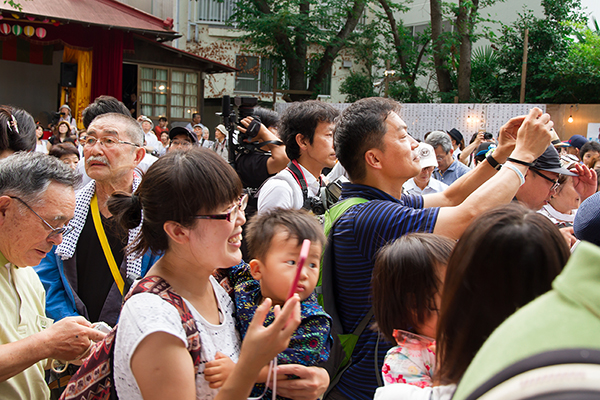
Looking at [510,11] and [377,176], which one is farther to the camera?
[510,11]

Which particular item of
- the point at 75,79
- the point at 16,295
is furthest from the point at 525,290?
the point at 75,79

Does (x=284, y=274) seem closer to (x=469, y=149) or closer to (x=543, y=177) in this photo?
(x=543, y=177)

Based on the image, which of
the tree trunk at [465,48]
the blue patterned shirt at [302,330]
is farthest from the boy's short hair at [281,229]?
the tree trunk at [465,48]

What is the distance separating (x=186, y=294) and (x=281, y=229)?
0.56m

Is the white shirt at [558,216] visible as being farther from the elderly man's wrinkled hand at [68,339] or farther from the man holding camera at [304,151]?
the elderly man's wrinkled hand at [68,339]

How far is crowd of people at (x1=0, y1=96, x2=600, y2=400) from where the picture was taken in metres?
0.87

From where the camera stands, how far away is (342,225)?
197 centimetres

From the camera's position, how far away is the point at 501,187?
6.14 ft

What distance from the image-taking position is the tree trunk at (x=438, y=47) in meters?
16.7

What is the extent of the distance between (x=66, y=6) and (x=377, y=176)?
501 inches

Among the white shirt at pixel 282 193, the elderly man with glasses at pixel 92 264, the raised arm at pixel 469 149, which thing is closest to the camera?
the elderly man with glasses at pixel 92 264

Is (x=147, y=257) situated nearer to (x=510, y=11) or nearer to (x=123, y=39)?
(x=123, y=39)

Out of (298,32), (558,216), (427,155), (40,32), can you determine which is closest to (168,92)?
(40,32)

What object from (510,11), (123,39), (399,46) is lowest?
(123,39)
